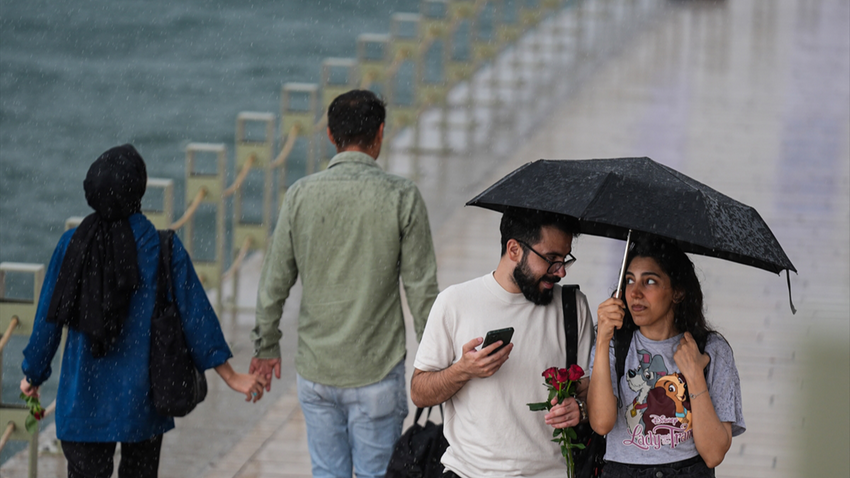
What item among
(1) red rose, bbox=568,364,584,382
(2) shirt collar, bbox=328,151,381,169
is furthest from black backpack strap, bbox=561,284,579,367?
(2) shirt collar, bbox=328,151,381,169

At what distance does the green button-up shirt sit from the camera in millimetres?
4230

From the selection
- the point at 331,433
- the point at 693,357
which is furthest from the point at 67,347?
the point at 693,357

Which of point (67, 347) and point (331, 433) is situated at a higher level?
point (67, 347)

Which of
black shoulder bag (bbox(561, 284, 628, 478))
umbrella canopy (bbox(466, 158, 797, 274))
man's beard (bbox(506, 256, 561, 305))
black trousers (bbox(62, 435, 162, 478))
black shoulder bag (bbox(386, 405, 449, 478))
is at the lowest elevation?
black trousers (bbox(62, 435, 162, 478))

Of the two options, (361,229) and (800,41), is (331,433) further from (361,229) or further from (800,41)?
(800,41)

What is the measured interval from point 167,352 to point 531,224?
4.62ft

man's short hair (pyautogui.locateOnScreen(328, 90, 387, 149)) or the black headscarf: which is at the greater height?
man's short hair (pyautogui.locateOnScreen(328, 90, 387, 149))

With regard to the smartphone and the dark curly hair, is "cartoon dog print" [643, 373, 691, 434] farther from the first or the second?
the smartphone

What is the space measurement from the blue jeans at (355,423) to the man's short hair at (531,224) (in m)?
1.12

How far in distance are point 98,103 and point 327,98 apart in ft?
103

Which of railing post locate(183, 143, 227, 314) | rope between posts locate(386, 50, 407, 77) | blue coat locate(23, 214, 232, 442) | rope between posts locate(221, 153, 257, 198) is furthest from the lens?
rope between posts locate(386, 50, 407, 77)

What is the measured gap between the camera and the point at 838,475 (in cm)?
257

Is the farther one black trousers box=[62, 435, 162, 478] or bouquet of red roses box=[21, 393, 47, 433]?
bouquet of red roses box=[21, 393, 47, 433]

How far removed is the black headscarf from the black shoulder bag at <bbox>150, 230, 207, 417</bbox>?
0.10m
